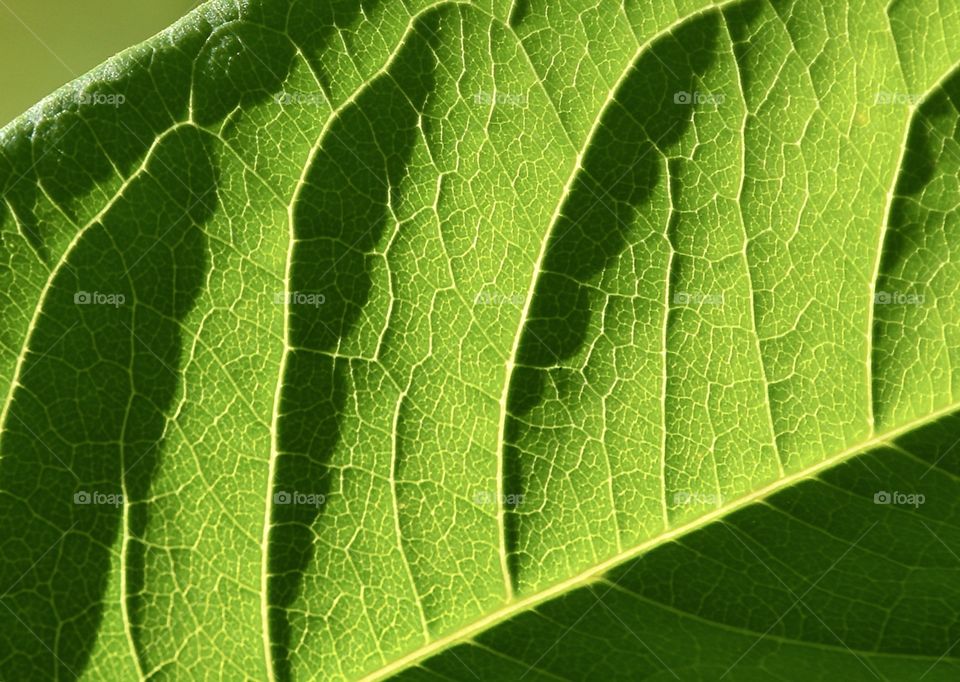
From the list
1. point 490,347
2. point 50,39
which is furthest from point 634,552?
point 50,39

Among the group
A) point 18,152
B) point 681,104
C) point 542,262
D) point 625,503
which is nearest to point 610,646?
point 625,503

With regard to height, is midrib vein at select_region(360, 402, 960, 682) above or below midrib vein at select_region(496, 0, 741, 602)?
below

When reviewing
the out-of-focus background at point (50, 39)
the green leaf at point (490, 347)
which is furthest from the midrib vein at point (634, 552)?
the out-of-focus background at point (50, 39)

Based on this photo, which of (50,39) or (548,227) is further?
(50,39)

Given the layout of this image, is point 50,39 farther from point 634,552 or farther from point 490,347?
point 634,552

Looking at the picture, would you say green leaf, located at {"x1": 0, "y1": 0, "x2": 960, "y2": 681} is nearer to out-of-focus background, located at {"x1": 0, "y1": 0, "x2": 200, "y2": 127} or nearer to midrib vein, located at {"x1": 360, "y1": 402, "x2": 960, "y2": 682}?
midrib vein, located at {"x1": 360, "y1": 402, "x2": 960, "y2": 682}

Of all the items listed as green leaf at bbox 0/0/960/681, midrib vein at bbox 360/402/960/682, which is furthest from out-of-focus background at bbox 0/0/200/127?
midrib vein at bbox 360/402/960/682
